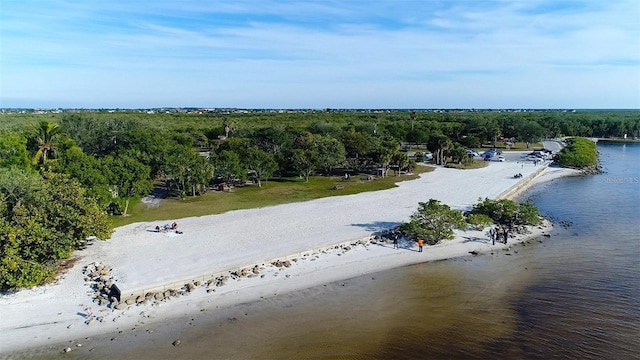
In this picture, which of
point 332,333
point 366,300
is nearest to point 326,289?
point 366,300

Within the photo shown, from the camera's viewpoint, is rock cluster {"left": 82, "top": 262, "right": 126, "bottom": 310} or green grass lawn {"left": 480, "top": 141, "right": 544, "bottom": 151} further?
green grass lawn {"left": 480, "top": 141, "right": 544, "bottom": 151}

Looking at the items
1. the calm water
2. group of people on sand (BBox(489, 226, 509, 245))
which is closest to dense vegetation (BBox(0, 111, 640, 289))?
group of people on sand (BBox(489, 226, 509, 245))

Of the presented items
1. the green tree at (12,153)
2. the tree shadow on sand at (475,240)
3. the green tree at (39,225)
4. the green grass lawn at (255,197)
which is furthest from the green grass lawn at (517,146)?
the green tree at (39,225)

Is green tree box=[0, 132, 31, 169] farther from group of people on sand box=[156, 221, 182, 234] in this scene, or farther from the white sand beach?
group of people on sand box=[156, 221, 182, 234]

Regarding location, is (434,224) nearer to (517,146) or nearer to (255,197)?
(255,197)

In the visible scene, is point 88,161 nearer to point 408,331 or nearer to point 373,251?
point 373,251

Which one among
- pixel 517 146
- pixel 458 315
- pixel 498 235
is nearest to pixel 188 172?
pixel 498 235
